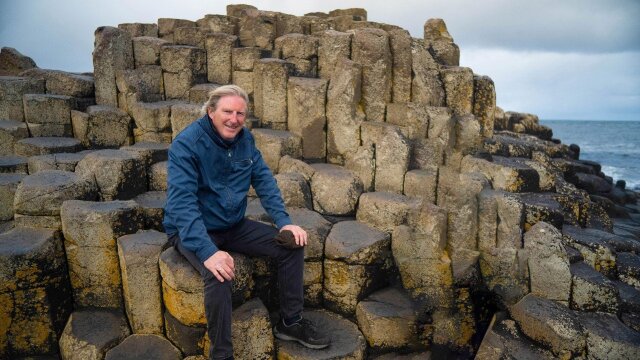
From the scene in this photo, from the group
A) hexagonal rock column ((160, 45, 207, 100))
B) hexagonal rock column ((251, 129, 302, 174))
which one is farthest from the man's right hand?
hexagonal rock column ((160, 45, 207, 100))

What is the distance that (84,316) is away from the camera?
550 cm

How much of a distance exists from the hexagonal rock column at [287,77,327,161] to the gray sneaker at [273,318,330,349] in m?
4.00

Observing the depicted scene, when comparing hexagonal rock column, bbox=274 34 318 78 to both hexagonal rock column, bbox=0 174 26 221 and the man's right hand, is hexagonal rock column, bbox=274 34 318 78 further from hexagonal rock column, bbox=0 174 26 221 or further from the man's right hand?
the man's right hand

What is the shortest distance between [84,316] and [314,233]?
10.7 ft

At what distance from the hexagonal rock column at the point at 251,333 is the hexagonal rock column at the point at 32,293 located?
2.60 meters

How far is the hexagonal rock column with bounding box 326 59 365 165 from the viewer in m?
7.93

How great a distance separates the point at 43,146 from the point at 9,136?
1039mm

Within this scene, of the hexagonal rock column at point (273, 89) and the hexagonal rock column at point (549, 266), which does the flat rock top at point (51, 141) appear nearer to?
the hexagonal rock column at point (273, 89)

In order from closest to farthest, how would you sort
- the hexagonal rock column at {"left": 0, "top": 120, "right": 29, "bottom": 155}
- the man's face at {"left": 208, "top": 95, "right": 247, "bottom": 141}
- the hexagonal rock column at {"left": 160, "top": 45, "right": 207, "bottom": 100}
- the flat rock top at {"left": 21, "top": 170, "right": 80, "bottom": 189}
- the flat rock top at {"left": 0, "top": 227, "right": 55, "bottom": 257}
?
1. the man's face at {"left": 208, "top": 95, "right": 247, "bottom": 141}
2. the flat rock top at {"left": 0, "top": 227, "right": 55, "bottom": 257}
3. the flat rock top at {"left": 21, "top": 170, "right": 80, "bottom": 189}
4. the hexagonal rock column at {"left": 0, "top": 120, "right": 29, "bottom": 155}
5. the hexagonal rock column at {"left": 160, "top": 45, "right": 207, "bottom": 100}

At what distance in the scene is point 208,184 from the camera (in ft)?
14.8

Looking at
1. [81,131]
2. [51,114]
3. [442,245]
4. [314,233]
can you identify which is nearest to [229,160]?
[314,233]

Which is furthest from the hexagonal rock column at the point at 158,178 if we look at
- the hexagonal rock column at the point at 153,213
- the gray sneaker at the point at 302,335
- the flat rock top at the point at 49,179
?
the gray sneaker at the point at 302,335

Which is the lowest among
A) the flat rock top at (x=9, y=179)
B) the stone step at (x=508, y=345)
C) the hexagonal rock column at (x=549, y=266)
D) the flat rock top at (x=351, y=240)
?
the stone step at (x=508, y=345)

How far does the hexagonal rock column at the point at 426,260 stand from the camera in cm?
627
